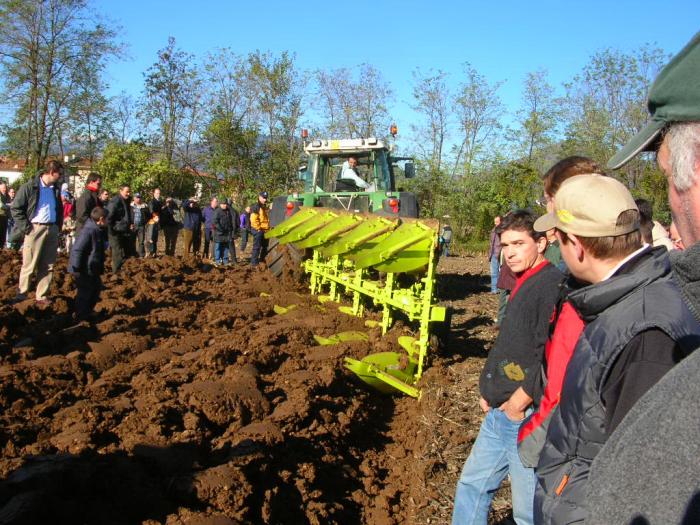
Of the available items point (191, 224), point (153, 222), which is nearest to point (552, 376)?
point (153, 222)

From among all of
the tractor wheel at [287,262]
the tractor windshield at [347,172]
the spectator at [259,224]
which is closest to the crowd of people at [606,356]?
the tractor wheel at [287,262]

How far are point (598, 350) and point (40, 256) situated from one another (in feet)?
25.3

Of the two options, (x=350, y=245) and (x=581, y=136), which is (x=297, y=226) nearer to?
(x=350, y=245)

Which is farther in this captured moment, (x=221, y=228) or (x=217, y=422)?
(x=221, y=228)

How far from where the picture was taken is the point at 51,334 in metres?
6.00

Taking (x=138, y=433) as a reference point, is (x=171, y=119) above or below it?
above

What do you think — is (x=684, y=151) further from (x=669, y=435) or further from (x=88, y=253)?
(x=88, y=253)

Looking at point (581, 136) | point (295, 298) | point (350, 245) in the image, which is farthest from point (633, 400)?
point (581, 136)

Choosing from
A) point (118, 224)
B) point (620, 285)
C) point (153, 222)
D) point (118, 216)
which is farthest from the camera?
point (153, 222)

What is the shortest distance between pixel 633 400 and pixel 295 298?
23.0ft

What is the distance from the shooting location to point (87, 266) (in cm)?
692

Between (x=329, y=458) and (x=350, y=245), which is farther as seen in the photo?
(x=350, y=245)

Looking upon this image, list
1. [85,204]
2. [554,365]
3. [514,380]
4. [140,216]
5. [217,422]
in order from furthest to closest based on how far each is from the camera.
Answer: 1. [140,216]
2. [85,204]
3. [217,422]
4. [514,380]
5. [554,365]

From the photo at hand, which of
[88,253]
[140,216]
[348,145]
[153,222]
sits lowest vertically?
[88,253]
